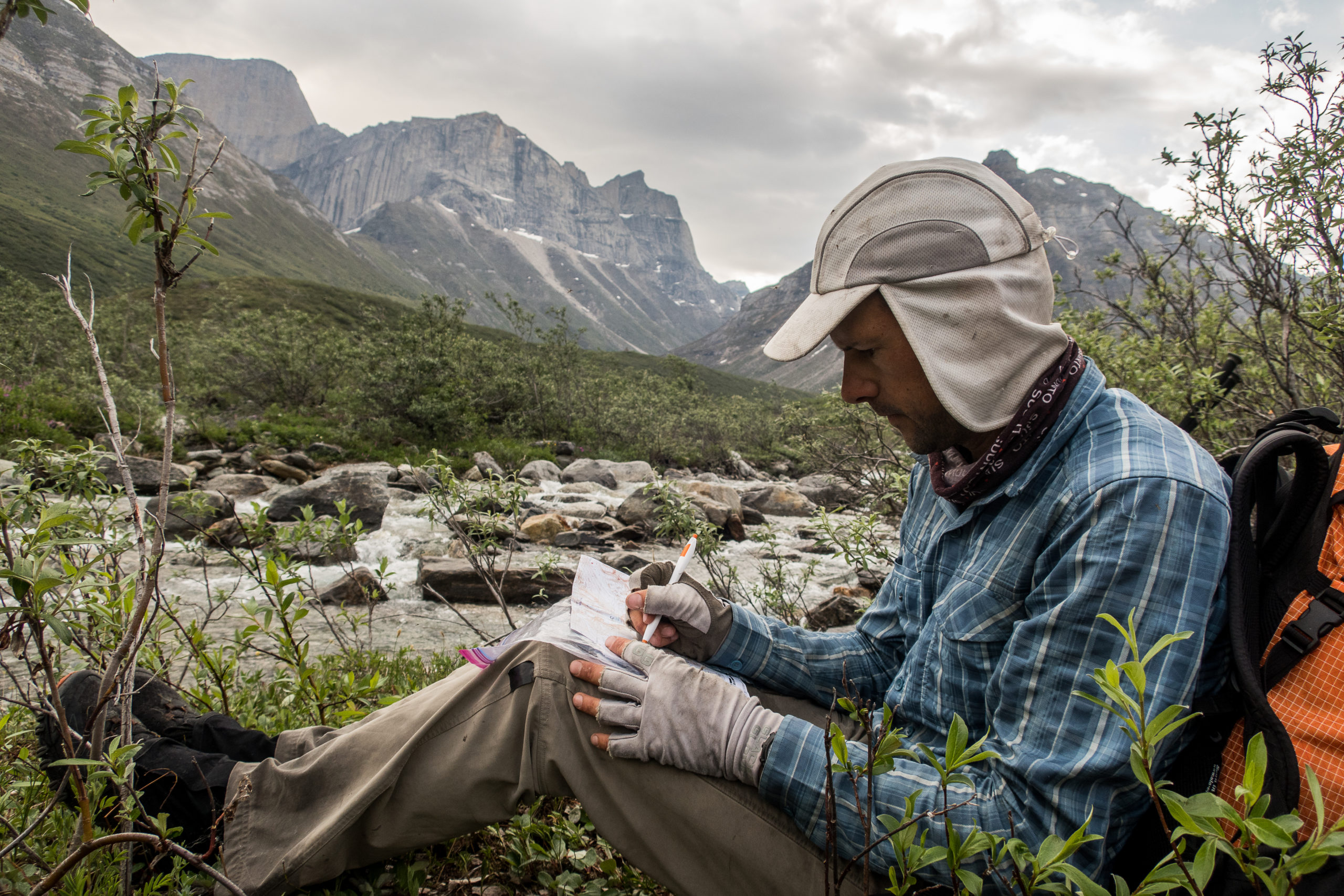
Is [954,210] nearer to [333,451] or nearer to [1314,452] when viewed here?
[1314,452]

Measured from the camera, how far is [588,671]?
6.61 feet

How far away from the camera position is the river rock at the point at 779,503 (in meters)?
18.2

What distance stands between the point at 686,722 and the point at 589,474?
750 inches

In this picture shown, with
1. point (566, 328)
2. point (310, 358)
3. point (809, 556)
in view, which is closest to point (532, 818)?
point (809, 556)

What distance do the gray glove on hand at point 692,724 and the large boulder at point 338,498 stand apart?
37.2 feet

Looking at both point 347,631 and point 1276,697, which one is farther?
point 347,631

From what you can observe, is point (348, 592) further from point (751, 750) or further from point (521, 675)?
point (751, 750)

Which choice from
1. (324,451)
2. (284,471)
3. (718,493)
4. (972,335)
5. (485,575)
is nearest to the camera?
(972,335)

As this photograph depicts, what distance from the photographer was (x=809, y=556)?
12.5m

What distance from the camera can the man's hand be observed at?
6.09 ft

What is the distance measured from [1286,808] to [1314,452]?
741 millimetres

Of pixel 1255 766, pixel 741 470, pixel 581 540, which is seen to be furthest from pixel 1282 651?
pixel 741 470

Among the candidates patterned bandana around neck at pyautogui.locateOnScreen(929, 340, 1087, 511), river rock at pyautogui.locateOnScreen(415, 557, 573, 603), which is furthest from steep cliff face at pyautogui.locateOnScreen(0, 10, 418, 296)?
patterned bandana around neck at pyautogui.locateOnScreen(929, 340, 1087, 511)

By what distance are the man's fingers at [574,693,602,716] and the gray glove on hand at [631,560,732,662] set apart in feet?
1.59
